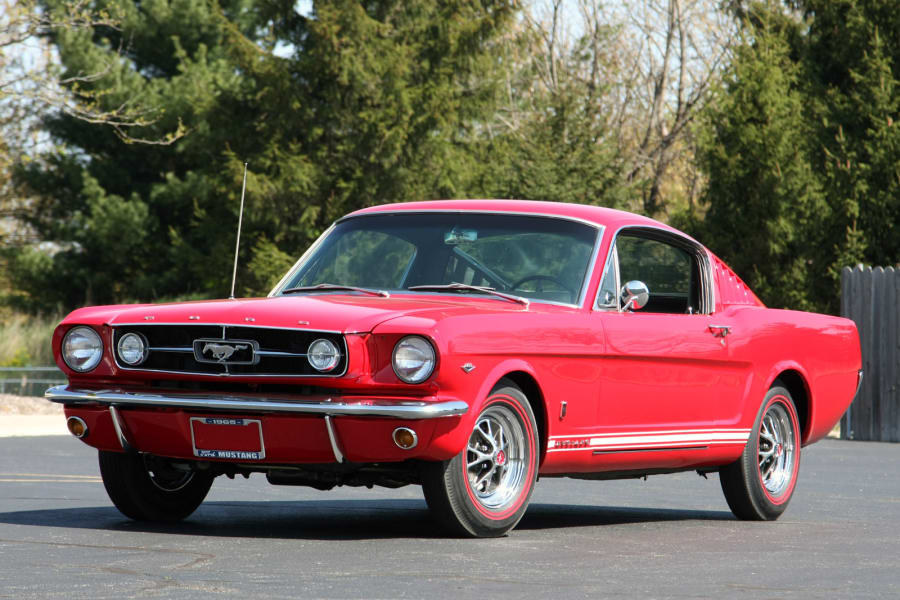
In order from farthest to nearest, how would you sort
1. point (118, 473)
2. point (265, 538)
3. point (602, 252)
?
point (602, 252) → point (118, 473) → point (265, 538)

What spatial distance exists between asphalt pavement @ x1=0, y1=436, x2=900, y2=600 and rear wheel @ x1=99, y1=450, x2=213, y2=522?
0.13m

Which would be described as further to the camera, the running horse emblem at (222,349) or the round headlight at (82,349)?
the round headlight at (82,349)

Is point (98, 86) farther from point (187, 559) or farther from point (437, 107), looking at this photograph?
point (187, 559)

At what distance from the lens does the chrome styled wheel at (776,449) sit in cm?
947

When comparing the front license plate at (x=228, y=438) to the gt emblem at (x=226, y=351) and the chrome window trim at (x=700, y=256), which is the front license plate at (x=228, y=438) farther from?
the chrome window trim at (x=700, y=256)

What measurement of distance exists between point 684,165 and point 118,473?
3760cm

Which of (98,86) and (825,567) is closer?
(825,567)

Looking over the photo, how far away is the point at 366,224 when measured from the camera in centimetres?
879

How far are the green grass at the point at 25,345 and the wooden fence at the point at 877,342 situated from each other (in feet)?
60.7

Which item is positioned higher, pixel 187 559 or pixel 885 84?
pixel 885 84

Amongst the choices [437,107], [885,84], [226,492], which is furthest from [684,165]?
[226,492]

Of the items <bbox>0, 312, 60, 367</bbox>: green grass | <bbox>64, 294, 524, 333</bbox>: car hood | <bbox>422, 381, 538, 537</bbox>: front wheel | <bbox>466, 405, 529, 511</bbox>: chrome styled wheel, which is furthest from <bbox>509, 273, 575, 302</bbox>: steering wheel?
<bbox>0, 312, 60, 367</bbox>: green grass

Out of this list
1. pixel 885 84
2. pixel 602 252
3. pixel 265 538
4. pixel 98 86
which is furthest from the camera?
pixel 98 86

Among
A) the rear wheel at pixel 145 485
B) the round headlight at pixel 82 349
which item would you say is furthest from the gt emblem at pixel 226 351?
the rear wheel at pixel 145 485
